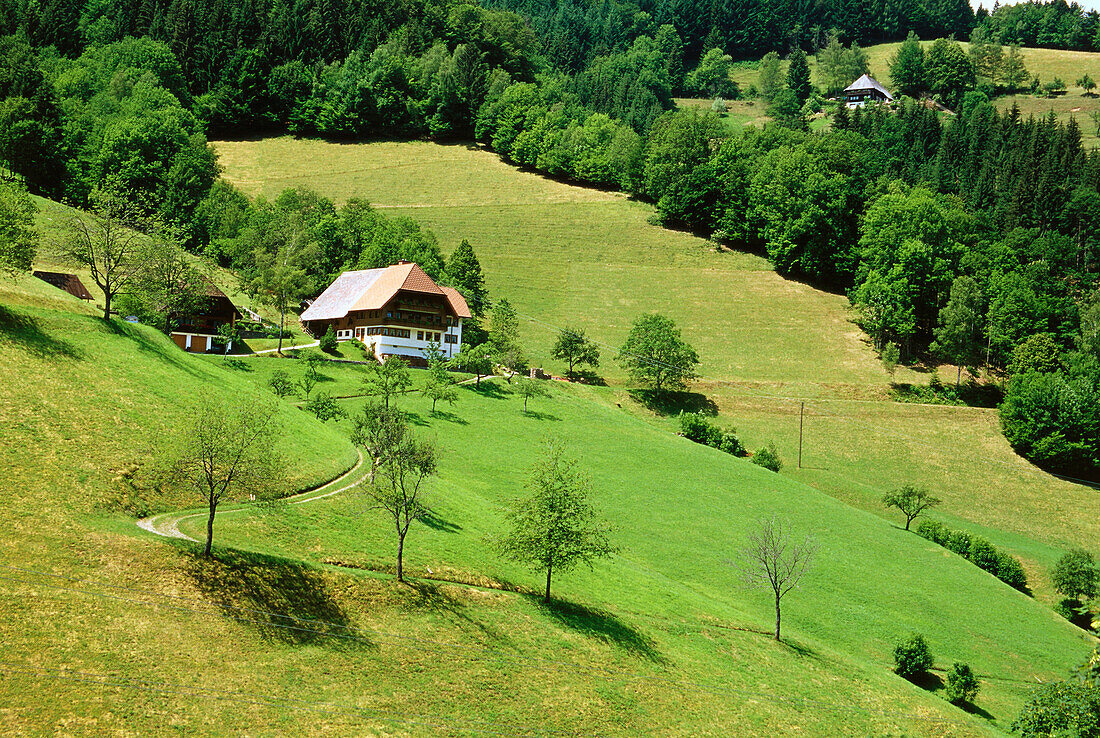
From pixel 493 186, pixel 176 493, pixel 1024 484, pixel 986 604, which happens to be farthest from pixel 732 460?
pixel 493 186

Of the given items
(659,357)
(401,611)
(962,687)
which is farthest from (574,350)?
(401,611)

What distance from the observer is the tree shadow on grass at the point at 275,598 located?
3319 cm

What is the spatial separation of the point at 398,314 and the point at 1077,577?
228 feet

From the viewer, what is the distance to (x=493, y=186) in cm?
15325

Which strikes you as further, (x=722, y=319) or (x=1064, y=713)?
(x=722, y=319)

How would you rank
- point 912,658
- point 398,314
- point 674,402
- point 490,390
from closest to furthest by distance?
point 912,658, point 490,390, point 674,402, point 398,314

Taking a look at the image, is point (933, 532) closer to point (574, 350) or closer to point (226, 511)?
point (574, 350)

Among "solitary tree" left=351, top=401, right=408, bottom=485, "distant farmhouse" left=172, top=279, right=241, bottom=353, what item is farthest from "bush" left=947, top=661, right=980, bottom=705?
"distant farmhouse" left=172, top=279, right=241, bottom=353

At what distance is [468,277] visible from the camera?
112 metres

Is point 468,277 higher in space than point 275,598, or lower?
higher

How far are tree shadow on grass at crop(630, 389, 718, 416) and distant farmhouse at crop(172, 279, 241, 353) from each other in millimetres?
44226

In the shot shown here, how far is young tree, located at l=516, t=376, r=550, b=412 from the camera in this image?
82.1 meters

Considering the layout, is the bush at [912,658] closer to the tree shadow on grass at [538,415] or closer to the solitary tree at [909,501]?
the solitary tree at [909,501]

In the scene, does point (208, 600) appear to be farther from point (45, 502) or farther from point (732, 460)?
point (732, 460)
